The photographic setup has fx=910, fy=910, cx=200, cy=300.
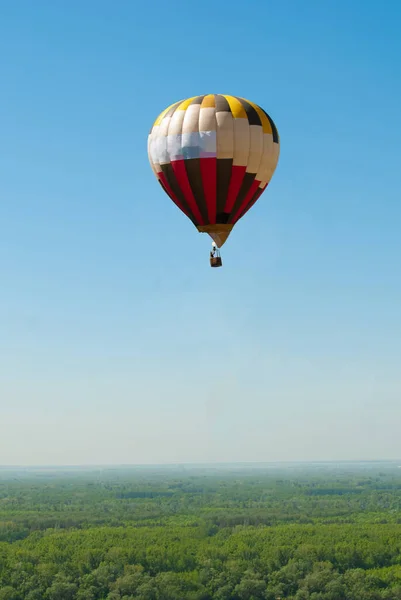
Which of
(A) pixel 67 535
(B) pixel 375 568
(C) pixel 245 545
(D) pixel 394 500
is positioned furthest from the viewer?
(D) pixel 394 500

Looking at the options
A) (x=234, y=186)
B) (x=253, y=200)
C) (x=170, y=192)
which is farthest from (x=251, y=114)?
(x=170, y=192)

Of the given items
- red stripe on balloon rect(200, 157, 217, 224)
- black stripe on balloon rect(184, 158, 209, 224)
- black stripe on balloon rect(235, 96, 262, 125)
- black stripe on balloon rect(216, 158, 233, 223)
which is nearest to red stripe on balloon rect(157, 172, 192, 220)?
black stripe on balloon rect(184, 158, 209, 224)

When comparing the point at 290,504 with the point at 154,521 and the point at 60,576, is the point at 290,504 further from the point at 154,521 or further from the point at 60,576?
the point at 60,576

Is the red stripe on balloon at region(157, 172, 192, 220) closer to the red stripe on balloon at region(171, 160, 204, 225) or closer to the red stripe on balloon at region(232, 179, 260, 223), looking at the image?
the red stripe on balloon at region(171, 160, 204, 225)

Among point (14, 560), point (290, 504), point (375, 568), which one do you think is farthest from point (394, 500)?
point (14, 560)

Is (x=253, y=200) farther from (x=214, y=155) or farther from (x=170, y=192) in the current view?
(x=170, y=192)
